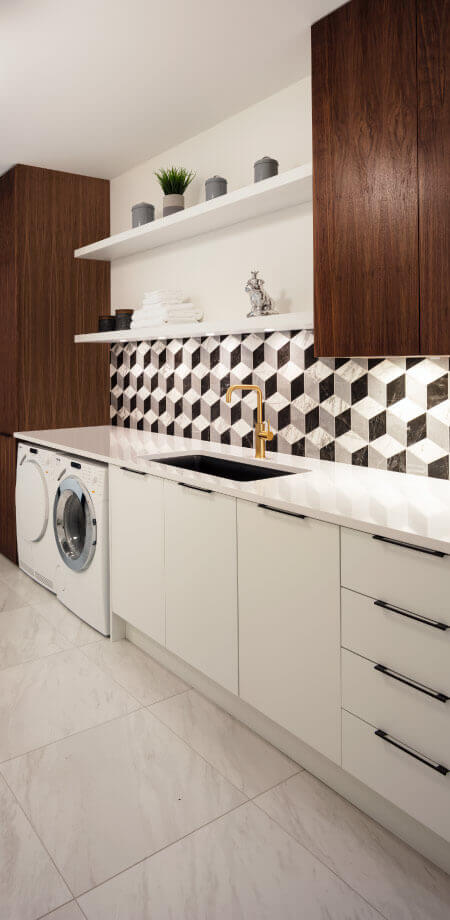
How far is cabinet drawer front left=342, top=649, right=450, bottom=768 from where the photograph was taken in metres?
1.48

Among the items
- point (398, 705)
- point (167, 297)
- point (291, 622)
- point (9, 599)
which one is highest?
point (167, 297)

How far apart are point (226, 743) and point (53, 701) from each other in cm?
73

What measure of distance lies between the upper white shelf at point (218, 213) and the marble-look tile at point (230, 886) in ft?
7.14

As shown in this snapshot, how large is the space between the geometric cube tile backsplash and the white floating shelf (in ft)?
0.56

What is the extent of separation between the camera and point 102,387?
416 cm

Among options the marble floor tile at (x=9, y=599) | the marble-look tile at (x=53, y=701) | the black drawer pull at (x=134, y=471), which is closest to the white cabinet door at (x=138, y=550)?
the black drawer pull at (x=134, y=471)

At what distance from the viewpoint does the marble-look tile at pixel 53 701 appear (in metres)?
2.18

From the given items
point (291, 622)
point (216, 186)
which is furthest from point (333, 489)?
point (216, 186)

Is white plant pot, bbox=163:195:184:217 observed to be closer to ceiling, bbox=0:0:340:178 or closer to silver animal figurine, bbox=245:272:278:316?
ceiling, bbox=0:0:340:178

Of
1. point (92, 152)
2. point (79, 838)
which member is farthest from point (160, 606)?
point (92, 152)

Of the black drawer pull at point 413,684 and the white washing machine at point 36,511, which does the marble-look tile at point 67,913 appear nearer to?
the black drawer pull at point 413,684

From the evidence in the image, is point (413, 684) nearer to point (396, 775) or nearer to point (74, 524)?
point (396, 775)

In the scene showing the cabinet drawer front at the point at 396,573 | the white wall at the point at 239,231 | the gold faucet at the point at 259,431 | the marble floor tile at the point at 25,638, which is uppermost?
the white wall at the point at 239,231

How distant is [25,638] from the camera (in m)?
2.95
